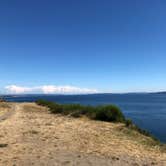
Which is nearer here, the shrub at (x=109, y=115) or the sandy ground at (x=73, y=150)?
the sandy ground at (x=73, y=150)

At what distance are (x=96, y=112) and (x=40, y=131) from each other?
9477mm

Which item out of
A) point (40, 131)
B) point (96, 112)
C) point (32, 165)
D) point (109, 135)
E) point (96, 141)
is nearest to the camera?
point (32, 165)

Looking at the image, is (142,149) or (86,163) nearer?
(86,163)

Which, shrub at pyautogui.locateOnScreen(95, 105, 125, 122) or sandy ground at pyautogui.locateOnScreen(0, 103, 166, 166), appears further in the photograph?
shrub at pyautogui.locateOnScreen(95, 105, 125, 122)

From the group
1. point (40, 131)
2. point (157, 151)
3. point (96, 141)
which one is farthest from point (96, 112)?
point (157, 151)

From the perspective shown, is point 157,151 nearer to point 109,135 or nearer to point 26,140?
point 109,135

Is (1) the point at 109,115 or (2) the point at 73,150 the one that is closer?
(2) the point at 73,150

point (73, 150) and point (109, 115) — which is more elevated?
point (109, 115)

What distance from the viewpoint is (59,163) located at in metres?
8.97

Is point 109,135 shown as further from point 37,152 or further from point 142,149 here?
point 37,152

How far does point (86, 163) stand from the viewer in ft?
29.6

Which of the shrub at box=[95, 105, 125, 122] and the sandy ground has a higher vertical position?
the shrub at box=[95, 105, 125, 122]

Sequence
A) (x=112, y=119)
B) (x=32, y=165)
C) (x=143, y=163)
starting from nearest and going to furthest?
(x=32, y=165), (x=143, y=163), (x=112, y=119)

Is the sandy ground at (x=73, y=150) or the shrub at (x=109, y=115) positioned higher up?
the shrub at (x=109, y=115)
